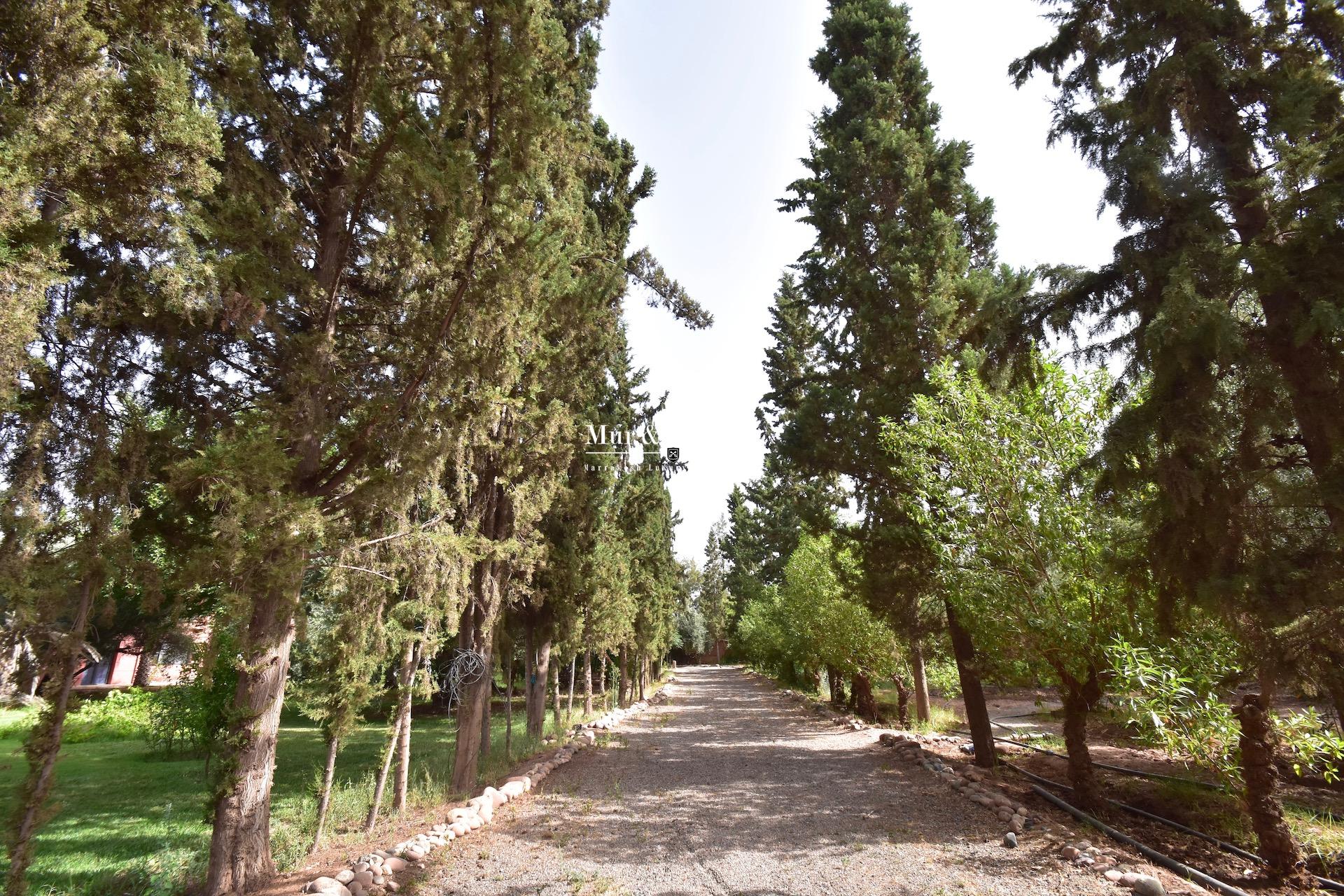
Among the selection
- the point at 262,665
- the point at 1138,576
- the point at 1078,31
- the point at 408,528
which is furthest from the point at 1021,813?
the point at 1078,31

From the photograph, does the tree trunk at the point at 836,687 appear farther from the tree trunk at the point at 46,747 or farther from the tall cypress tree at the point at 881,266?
the tree trunk at the point at 46,747

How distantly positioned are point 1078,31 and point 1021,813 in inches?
338

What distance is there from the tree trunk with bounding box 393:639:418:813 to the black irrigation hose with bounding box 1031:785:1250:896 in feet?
25.6

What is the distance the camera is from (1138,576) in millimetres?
5328

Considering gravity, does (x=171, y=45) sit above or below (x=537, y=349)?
above

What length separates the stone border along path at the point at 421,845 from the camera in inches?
177

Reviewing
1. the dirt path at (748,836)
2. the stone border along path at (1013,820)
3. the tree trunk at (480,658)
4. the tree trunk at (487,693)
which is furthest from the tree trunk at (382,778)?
the stone border along path at (1013,820)

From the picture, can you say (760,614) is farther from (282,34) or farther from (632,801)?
(282,34)

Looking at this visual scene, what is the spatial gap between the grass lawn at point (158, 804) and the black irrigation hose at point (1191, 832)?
26.0 ft

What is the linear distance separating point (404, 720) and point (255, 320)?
564 centimetres

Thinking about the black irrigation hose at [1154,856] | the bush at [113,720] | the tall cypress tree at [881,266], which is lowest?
the bush at [113,720]

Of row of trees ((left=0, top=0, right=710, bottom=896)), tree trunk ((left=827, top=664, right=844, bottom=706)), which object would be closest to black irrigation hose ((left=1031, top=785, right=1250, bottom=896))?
row of trees ((left=0, top=0, right=710, bottom=896))

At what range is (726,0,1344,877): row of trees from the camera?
436 centimetres

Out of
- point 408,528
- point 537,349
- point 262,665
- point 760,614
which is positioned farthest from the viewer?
point 760,614
